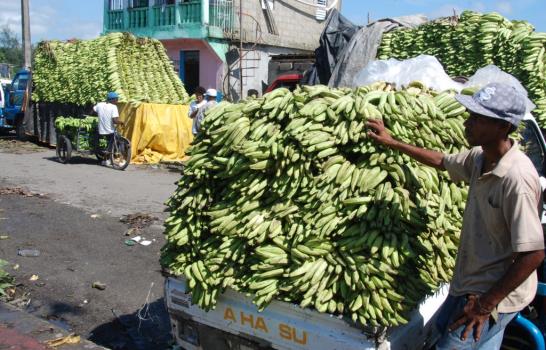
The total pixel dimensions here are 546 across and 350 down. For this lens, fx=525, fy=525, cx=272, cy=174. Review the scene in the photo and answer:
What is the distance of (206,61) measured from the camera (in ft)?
70.8

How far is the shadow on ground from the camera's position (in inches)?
178

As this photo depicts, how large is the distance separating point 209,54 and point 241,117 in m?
18.6

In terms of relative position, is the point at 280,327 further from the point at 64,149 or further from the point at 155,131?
the point at 64,149

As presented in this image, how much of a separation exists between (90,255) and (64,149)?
28.1ft

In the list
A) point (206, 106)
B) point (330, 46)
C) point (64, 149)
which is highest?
point (330, 46)

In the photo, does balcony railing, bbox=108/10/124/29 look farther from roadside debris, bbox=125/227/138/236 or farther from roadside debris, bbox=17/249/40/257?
roadside debris, bbox=17/249/40/257

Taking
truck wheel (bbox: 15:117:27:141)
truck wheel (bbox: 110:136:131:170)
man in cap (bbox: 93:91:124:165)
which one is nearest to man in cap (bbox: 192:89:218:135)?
man in cap (bbox: 93:91:124:165)

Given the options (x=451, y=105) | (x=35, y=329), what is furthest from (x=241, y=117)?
(x=35, y=329)

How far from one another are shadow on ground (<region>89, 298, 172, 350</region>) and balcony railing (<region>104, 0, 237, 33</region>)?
1718cm

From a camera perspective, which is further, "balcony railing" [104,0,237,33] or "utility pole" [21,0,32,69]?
"utility pole" [21,0,32,69]

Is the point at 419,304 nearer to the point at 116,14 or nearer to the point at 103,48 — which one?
the point at 103,48

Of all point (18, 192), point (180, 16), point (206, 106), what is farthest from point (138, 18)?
point (18, 192)

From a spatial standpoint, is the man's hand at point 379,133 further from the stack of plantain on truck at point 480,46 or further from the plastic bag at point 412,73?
the stack of plantain on truck at point 480,46

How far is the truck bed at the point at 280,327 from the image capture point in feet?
9.10
